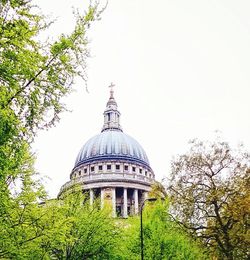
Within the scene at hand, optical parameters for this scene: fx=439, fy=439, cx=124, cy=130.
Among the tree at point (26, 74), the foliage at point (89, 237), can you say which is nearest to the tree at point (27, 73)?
the tree at point (26, 74)

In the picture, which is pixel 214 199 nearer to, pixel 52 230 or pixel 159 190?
pixel 159 190

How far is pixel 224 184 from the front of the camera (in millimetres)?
28250

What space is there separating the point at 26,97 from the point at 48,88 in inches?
21.2

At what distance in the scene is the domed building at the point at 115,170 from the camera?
74.9m

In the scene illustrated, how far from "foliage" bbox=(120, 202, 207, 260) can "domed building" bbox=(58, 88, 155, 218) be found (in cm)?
4132

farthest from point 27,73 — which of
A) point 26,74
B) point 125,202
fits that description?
point 125,202

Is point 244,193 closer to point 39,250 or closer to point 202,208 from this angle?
point 202,208

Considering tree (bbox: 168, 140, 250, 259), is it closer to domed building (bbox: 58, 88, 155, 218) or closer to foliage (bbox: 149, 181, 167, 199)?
foliage (bbox: 149, 181, 167, 199)

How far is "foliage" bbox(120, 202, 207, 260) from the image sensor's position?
25.5 meters

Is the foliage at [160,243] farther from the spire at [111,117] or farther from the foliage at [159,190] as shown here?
the spire at [111,117]

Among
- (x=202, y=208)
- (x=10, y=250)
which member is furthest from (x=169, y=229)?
(x=10, y=250)

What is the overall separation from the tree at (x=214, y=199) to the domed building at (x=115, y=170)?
40.5m

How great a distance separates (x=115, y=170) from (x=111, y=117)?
17660 mm

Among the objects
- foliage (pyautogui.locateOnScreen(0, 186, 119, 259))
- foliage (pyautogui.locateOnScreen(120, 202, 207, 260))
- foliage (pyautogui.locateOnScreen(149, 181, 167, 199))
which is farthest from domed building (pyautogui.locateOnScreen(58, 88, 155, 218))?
foliage (pyautogui.locateOnScreen(120, 202, 207, 260))
